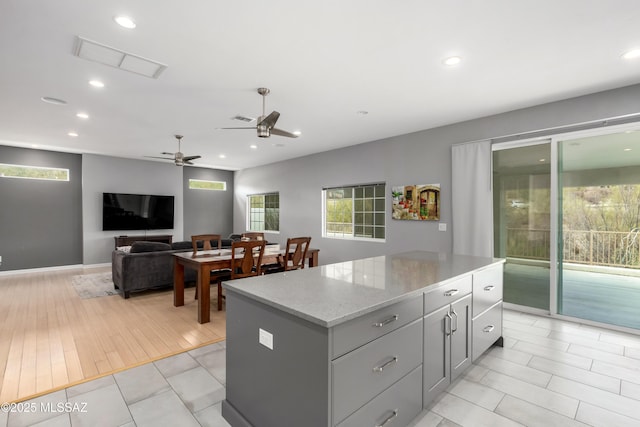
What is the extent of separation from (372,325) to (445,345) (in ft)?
3.00

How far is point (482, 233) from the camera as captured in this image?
14.1ft

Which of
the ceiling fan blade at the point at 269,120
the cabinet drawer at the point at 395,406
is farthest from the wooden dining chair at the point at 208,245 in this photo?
the cabinet drawer at the point at 395,406

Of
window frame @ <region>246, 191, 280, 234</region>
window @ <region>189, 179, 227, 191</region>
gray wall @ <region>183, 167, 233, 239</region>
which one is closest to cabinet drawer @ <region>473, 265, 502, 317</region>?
window frame @ <region>246, 191, 280, 234</region>

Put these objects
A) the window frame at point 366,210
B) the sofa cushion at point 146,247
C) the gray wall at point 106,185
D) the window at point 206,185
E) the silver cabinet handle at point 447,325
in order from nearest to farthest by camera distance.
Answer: the silver cabinet handle at point 447,325 → the sofa cushion at point 146,247 → the window frame at point 366,210 → the gray wall at point 106,185 → the window at point 206,185

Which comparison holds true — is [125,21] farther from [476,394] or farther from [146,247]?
[476,394]

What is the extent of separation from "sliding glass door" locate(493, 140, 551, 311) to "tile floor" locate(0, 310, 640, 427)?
118 cm

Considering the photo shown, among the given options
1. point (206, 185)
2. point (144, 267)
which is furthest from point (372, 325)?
point (206, 185)

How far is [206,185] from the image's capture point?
30.6 ft

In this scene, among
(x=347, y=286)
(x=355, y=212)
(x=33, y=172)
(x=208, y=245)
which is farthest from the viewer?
(x=33, y=172)

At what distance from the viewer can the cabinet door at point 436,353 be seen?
6.26ft

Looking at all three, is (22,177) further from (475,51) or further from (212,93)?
(475,51)

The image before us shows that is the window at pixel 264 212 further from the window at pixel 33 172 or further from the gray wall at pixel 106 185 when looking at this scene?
the window at pixel 33 172

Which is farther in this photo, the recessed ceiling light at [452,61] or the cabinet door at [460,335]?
the recessed ceiling light at [452,61]

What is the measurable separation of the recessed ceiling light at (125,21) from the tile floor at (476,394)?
8.90ft
